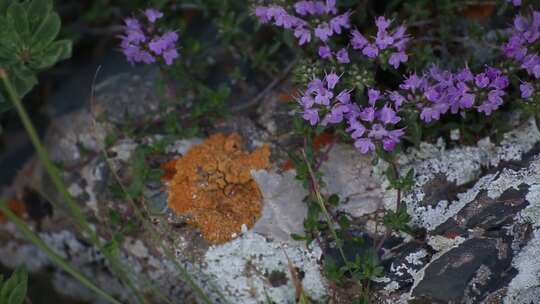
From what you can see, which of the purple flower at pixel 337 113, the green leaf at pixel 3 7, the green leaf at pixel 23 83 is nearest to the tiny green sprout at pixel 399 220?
the purple flower at pixel 337 113

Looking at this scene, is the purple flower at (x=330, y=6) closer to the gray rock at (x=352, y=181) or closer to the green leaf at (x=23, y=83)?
the gray rock at (x=352, y=181)

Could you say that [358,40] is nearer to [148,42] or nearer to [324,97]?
[324,97]

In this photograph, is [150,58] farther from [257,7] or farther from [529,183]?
[529,183]

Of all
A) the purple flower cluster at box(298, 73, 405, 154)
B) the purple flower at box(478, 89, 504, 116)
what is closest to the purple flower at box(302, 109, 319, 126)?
the purple flower cluster at box(298, 73, 405, 154)

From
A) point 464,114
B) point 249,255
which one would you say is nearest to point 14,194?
point 249,255

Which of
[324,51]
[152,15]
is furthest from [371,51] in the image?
[152,15]
